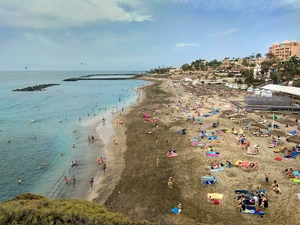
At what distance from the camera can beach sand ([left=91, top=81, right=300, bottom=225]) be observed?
12.2m

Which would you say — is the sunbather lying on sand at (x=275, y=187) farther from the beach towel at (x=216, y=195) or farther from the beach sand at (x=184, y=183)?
the beach towel at (x=216, y=195)

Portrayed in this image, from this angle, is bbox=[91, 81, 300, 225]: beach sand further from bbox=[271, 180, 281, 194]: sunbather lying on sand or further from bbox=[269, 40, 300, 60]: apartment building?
bbox=[269, 40, 300, 60]: apartment building

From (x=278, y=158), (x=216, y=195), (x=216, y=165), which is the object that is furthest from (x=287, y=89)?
(x=216, y=195)

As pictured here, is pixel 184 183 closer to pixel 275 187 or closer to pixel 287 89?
pixel 275 187

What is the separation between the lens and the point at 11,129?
33062mm

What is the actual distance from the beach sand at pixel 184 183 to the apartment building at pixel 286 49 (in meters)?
99.8

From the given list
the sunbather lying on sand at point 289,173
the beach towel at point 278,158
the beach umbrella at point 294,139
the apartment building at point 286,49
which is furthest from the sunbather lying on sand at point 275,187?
the apartment building at point 286,49

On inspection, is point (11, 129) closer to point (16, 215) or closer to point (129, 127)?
point (129, 127)

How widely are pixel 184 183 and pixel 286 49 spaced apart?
118 meters

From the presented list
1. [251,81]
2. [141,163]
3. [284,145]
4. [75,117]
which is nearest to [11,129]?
[75,117]

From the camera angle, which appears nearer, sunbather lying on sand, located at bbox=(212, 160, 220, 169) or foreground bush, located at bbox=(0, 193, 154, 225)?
foreground bush, located at bbox=(0, 193, 154, 225)

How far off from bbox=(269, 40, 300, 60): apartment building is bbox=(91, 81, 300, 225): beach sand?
99.8 m

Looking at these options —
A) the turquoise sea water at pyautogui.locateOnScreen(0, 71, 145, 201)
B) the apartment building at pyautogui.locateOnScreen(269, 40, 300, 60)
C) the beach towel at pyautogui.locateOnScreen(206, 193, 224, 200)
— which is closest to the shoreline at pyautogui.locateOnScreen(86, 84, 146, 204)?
the turquoise sea water at pyautogui.locateOnScreen(0, 71, 145, 201)

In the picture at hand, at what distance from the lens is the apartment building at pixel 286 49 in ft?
346
